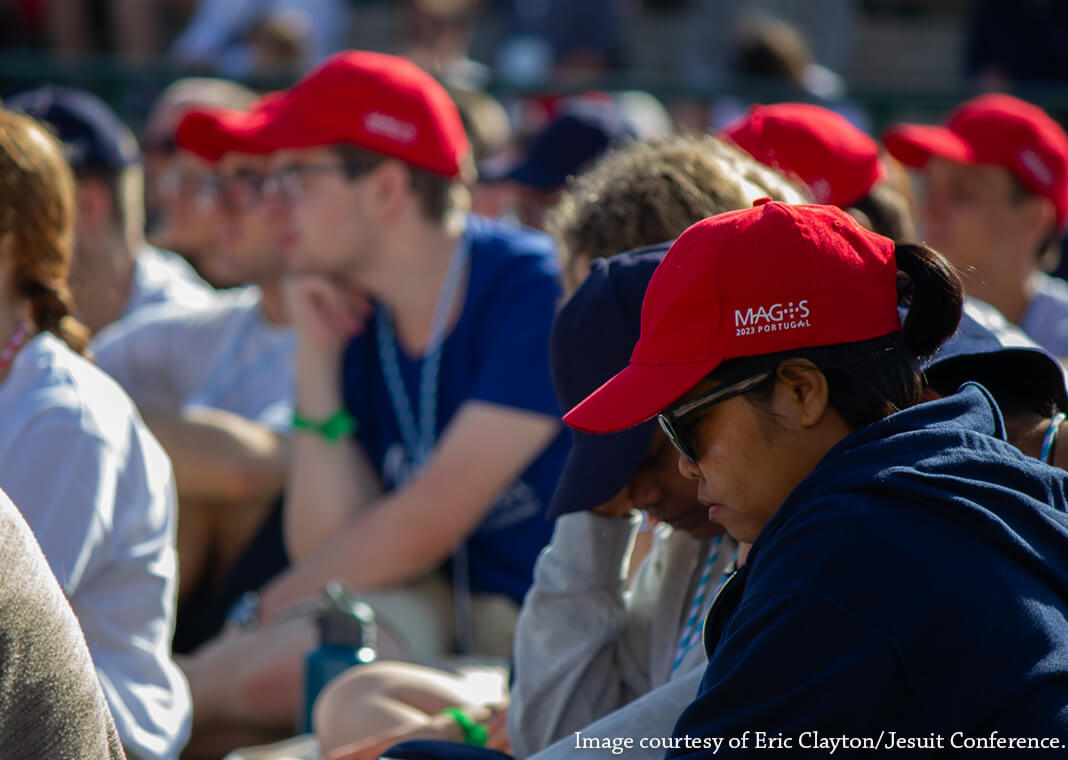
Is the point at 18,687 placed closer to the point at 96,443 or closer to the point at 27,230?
the point at 96,443

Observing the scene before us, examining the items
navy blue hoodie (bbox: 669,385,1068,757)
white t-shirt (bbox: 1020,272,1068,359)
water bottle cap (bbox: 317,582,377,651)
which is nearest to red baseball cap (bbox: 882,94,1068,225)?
white t-shirt (bbox: 1020,272,1068,359)

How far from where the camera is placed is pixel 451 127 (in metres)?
3.87

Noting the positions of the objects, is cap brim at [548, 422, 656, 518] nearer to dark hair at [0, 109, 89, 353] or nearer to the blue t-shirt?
dark hair at [0, 109, 89, 353]

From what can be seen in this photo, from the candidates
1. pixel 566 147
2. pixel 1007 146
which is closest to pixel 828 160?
pixel 1007 146

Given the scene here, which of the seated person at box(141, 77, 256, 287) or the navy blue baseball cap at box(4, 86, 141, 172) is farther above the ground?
the navy blue baseball cap at box(4, 86, 141, 172)

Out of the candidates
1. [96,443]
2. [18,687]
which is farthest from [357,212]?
[18,687]

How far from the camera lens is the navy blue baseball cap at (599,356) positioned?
2057mm

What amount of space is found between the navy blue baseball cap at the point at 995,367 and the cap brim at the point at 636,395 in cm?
43

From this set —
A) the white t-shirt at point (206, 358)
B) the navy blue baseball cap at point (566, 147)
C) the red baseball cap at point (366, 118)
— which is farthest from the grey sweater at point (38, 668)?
the navy blue baseball cap at point (566, 147)

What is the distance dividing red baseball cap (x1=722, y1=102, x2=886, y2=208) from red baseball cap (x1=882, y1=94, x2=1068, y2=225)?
3.58 feet

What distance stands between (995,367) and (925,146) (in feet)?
7.82

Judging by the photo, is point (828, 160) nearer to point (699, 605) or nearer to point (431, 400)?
point (431, 400)

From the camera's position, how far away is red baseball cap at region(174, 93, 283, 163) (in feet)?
12.8

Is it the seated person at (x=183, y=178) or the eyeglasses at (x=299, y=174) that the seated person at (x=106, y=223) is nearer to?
the seated person at (x=183, y=178)
